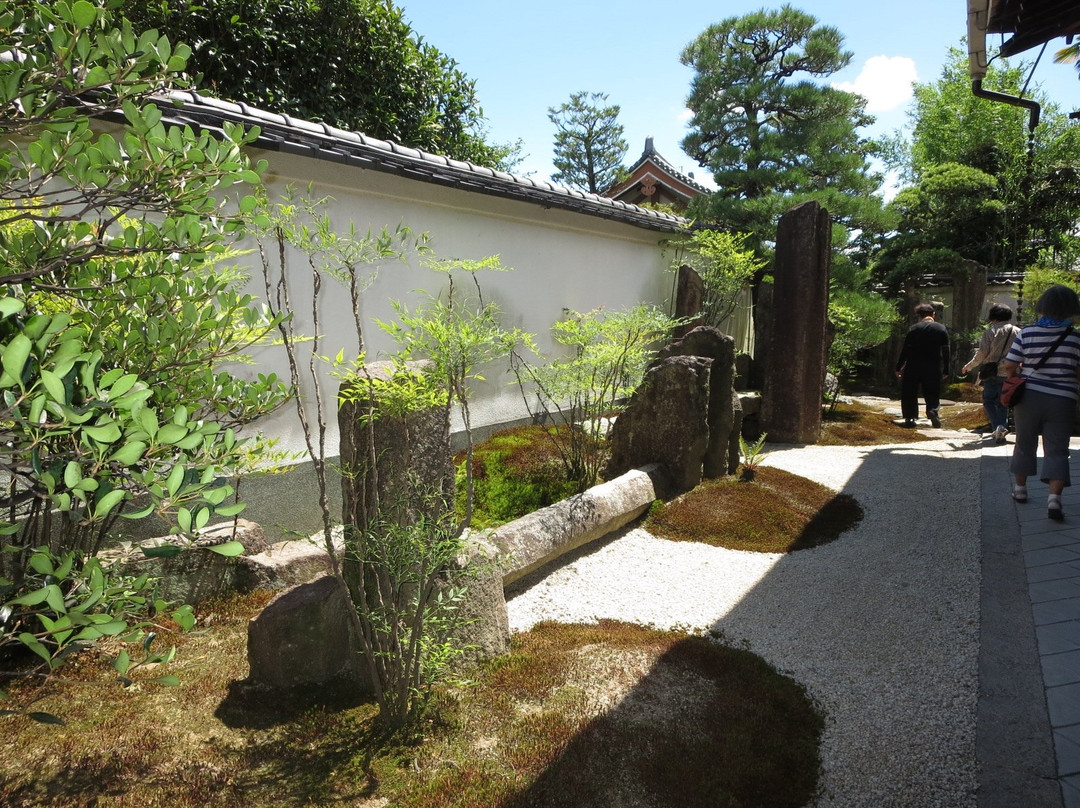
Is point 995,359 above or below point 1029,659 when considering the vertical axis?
above

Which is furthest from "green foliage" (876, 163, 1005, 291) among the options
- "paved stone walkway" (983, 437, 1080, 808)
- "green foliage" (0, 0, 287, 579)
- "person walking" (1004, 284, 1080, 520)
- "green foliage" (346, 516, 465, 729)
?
"green foliage" (0, 0, 287, 579)

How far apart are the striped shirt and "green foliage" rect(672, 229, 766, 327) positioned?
5.35 meters

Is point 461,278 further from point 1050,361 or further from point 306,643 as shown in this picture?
point 1050,361

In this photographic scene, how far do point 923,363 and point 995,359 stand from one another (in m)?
1.60

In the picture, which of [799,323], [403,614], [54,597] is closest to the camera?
[54,597]

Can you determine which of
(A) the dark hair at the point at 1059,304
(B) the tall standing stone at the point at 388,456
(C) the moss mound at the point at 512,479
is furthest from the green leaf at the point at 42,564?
(A) the dark hair at the point at 1059,304

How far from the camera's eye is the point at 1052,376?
16.3 feet

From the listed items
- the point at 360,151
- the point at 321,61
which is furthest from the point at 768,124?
the point at 360,151

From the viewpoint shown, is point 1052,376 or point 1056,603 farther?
point 1052,376

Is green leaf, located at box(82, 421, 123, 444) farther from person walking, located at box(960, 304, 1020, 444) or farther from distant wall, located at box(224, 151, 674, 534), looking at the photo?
person walking, located at box(960, 304, 1020, 444)

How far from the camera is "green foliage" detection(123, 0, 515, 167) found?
9750 mm

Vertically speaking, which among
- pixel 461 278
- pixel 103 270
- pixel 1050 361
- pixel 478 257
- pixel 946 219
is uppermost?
pixel 946 219

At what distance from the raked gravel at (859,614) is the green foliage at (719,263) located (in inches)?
197

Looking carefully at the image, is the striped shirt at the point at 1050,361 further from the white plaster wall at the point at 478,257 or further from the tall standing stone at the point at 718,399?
the white plaster wall at the point at 478,257
